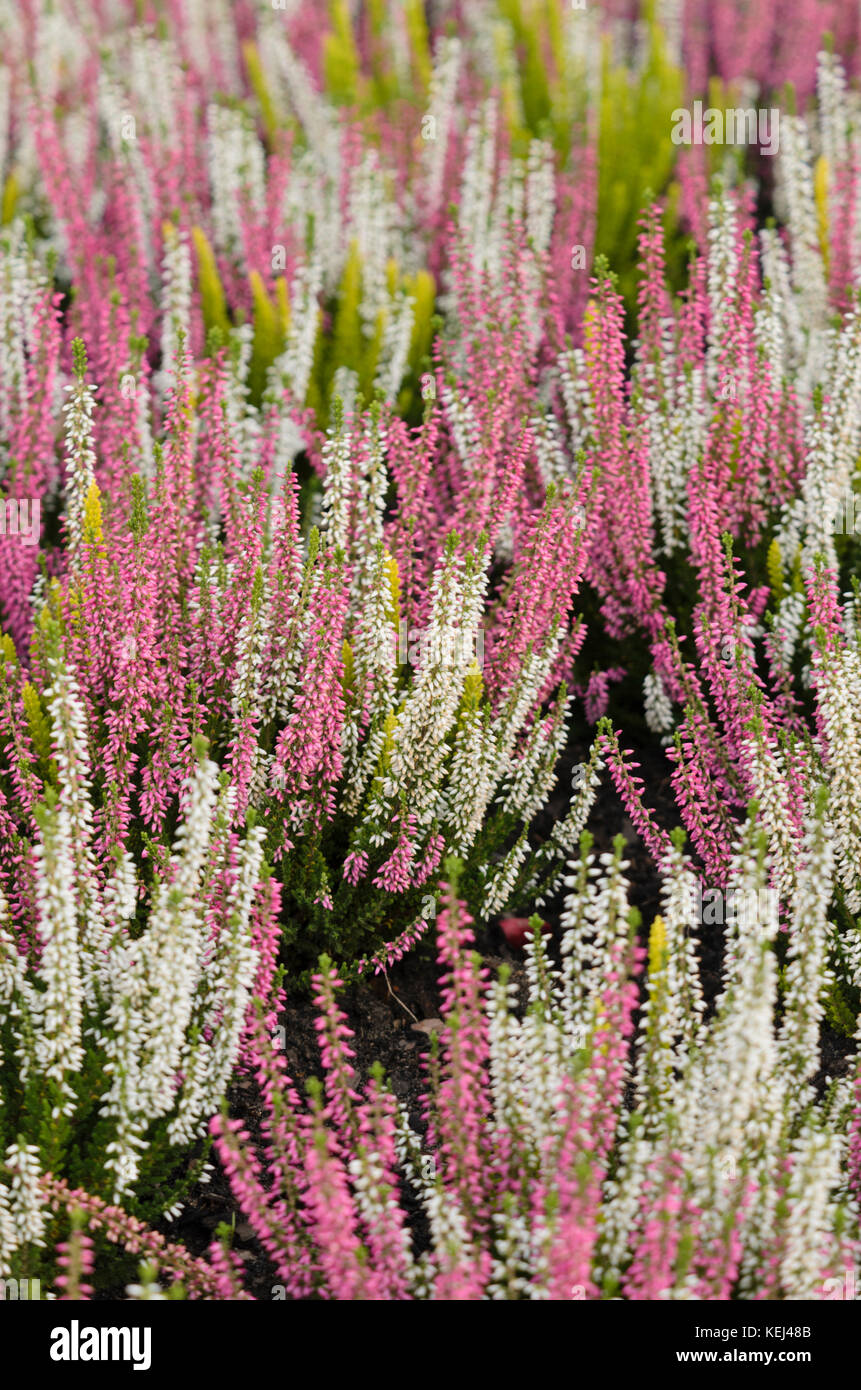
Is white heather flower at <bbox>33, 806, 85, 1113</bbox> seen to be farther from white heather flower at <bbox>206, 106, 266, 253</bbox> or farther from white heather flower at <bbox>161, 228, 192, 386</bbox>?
white heather flower at <bbox>206, 106, 266, 253</bbox>

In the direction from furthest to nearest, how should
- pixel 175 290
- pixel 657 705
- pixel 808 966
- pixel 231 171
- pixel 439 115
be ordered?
pixel 439 115, pixel 231 171, pixel 175 290, pixel 657 705, pixel 808 966

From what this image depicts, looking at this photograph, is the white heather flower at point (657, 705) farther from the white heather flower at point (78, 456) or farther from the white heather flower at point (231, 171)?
the white heather flower at point (231, 171)

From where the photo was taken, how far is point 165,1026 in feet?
10.7

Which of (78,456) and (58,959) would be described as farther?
(78,456)

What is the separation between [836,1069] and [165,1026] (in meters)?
1.95

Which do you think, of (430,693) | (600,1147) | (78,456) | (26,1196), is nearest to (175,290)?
(78,456)

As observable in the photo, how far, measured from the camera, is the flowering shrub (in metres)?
3.09

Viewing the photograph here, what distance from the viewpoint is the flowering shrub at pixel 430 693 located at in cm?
309

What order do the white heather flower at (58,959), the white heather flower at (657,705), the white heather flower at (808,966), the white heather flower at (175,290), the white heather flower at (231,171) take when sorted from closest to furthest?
the white heather flower at (58,959) → the white heather flower at (808,966) → the white heather flower at (657,705) → the white heather flower at (175,290) → the white heather flower at (231,171)

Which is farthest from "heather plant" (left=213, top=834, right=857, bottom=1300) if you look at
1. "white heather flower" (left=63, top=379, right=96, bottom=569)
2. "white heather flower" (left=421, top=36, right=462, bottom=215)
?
"white heather flower" (left=421, top=36, right=462, bottom=215)

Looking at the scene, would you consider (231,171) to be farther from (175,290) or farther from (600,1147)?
(600,1147)

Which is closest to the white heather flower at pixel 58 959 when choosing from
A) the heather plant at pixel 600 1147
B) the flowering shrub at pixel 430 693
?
the flowering shrub at pixel 430 693

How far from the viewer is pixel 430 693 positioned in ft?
12.9
